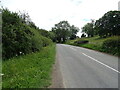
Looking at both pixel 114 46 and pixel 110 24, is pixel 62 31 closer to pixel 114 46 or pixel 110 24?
pixel 110 24

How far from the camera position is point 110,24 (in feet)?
176

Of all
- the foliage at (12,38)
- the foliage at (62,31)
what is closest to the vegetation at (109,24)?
the foliage at (12,38)

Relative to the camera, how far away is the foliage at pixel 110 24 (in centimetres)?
5303

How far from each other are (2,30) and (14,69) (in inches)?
202

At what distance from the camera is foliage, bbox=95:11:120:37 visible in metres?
53.0

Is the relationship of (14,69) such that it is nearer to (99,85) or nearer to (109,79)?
(99,85)

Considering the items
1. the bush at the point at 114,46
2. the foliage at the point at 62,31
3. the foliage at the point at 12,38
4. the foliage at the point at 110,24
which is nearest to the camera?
the foliage at the point at 12,38

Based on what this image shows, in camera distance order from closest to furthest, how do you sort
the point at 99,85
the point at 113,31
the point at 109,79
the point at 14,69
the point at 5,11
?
the point at 99,85
the point at 109,79
the point at 14,69
the point at 5,11
the point at 113,31

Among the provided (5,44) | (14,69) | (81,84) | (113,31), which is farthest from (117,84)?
(113,31)

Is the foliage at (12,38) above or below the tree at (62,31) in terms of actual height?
below

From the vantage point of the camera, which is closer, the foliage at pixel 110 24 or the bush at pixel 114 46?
the bush at pixel 114 46

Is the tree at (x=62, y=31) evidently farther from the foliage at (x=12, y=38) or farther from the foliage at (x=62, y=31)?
the foliage at (x=12, y=38)

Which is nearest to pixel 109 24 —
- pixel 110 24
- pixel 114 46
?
pixel 110 24

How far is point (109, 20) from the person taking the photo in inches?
2151
